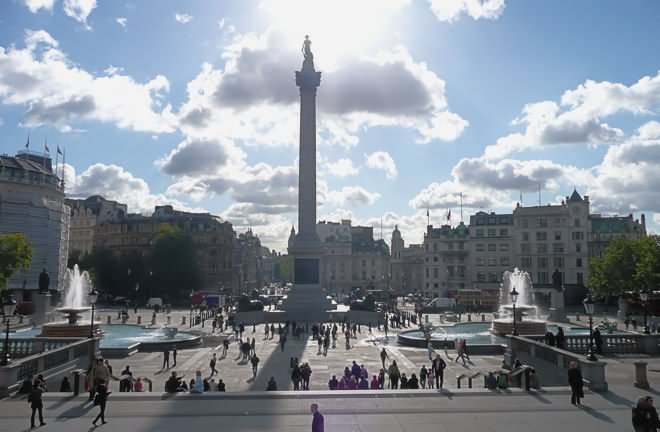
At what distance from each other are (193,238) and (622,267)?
3333 inches

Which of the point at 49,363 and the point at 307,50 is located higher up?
the point at 307,50

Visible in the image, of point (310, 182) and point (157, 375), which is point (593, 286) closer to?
point (310, 182)

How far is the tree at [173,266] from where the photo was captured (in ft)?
333

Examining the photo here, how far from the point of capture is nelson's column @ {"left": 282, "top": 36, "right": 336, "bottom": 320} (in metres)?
72.1

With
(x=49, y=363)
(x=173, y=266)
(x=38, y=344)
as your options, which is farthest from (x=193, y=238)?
(x=49, y=363)

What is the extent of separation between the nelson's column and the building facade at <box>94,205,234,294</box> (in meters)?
50.0

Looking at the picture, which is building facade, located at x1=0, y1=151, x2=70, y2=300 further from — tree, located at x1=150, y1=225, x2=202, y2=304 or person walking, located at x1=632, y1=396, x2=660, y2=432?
person walking, located at x1=632, y1=396, x2=660, y2=432

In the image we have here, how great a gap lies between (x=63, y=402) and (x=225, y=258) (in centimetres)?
10853

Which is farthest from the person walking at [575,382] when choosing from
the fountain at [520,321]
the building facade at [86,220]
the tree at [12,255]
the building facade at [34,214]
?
the building facade at [86,220]

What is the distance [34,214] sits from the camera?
88000 millimetres

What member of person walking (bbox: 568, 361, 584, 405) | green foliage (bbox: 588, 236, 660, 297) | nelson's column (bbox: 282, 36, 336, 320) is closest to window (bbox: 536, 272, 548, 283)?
green foliage (bbox: 588, 236, 660, 297)

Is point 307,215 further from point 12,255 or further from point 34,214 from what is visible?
point 34,214

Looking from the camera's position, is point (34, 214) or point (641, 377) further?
point (34, 214)

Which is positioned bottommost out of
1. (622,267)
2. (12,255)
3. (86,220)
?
(622,267)
